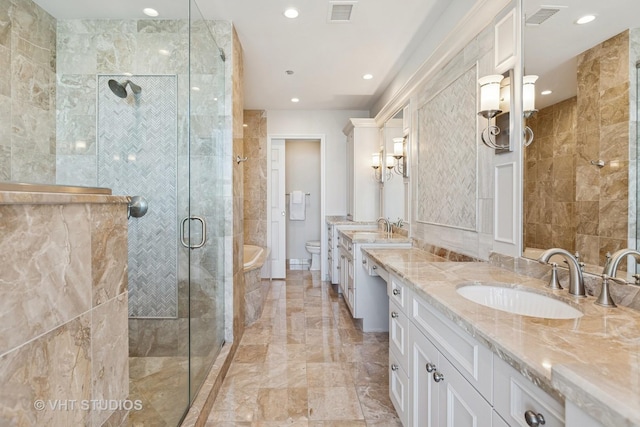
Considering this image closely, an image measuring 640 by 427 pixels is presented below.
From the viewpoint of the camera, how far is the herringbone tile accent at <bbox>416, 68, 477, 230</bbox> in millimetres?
1993

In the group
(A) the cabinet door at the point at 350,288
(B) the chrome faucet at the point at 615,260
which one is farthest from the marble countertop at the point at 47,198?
(A) the cabinet door at the point at 350,288

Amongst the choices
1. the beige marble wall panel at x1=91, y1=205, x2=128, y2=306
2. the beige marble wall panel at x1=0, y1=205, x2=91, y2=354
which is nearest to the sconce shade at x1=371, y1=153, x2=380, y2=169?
the beige marble wall panel at x1=91, y1=205, x2=128, y2=306

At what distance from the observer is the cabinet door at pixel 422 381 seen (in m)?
1.23

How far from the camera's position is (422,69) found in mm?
2549

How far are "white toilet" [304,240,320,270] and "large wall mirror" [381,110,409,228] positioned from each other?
1.87 metres

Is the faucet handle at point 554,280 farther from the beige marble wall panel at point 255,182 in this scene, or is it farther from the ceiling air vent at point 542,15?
the beige marble wall panel at point 255,182

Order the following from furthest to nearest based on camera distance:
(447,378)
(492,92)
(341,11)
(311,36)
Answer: (311,36)
(341,11)
(492,92)
(447,378)

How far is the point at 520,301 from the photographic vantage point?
1301mm

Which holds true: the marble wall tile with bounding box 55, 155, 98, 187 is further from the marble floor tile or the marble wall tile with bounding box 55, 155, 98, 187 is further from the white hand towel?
the white hand towel

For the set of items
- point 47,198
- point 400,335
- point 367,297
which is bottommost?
point 367,297

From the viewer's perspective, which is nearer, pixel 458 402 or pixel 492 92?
pixel 458 402

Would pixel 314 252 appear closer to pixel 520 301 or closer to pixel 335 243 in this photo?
pixel 335 243

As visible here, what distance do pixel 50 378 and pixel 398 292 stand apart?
1.42 meters

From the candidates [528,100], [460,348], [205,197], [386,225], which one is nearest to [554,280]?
[460,348]
